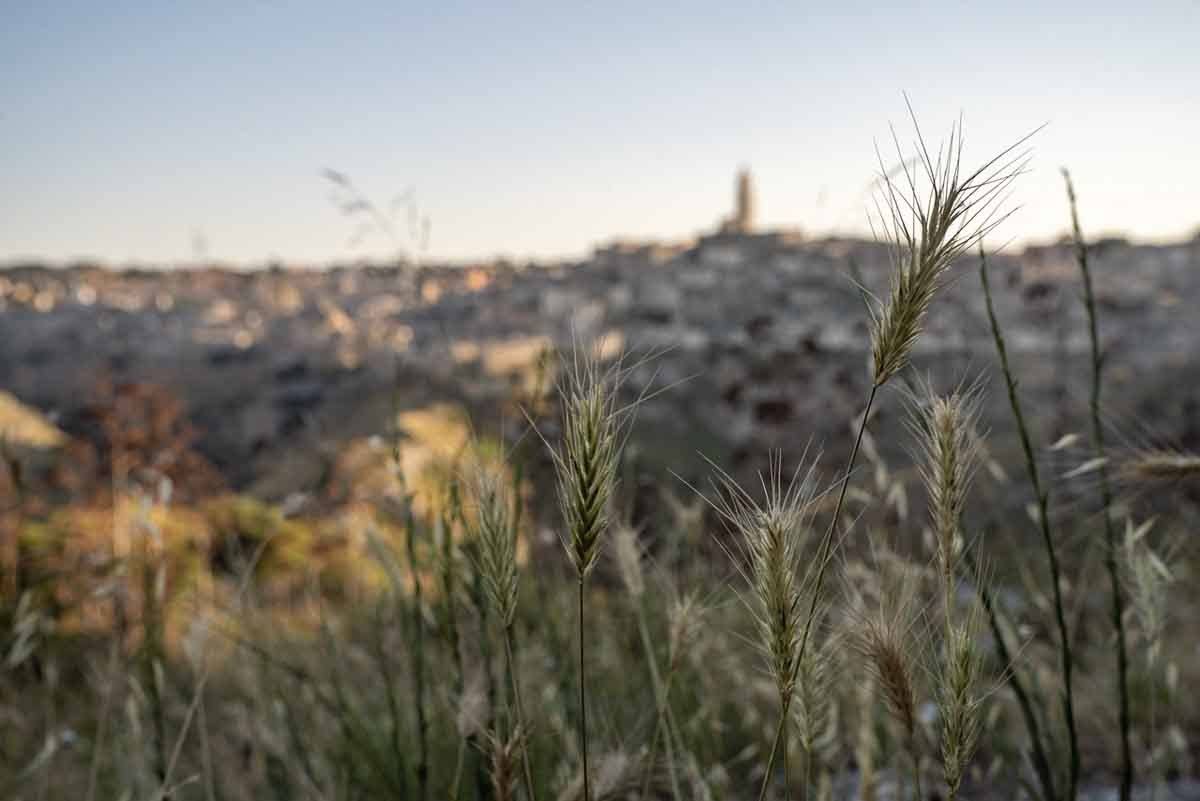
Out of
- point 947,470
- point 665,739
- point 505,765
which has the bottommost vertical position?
point 665,739

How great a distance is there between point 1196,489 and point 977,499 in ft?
9.54

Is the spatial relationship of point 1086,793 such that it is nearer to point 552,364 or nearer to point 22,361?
point 552,364

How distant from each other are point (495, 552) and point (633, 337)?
1750 centimetres

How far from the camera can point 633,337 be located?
18.3 meters

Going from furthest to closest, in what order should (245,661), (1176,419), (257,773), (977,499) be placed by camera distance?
1. (1176,419)
2. (977,499)
3. (257,773)
4. (245,661)

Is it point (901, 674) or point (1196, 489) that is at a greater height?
point (901, 674)

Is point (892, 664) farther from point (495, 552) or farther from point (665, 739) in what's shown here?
point (665, 739)

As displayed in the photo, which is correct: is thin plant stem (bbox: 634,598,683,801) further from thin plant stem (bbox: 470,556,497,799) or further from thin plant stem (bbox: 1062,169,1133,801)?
thin plant stem (bbox: 1062,169,1133,801)

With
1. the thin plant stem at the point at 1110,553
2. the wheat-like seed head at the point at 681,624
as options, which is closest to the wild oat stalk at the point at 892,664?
the wheat-like seed head at the point at 681,624

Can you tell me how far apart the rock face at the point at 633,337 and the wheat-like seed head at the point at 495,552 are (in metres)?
0.18

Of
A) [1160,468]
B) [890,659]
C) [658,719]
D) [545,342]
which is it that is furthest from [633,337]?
[890,659]

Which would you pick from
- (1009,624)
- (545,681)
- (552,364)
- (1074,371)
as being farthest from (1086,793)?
(1074,371)

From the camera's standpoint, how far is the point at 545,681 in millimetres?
2613

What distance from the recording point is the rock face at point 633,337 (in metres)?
5.50
